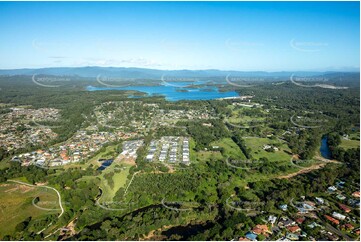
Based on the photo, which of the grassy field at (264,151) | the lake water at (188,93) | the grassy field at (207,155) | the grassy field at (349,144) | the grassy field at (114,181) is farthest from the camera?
the lake water at (188,93)

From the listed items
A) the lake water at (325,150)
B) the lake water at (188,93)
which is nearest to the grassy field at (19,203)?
the lake water at (325,150)

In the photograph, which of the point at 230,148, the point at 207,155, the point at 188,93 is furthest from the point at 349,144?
the point at 188,93

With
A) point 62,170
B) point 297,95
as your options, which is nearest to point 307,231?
point 62,170

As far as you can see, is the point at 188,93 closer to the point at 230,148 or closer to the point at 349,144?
the point at 230,148

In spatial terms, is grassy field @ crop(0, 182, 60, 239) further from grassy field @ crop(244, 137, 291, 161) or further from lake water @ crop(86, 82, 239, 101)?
lake water @ crop(86, 82, 239, 101)

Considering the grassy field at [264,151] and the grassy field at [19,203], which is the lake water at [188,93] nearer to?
the grassy field at [264,151]

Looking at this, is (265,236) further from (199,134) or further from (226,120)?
(226,120)
